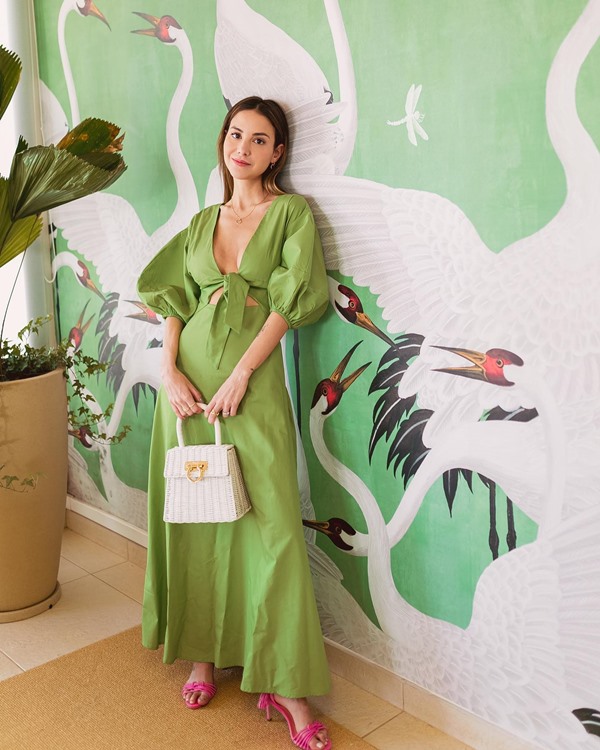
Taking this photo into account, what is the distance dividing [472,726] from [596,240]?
4.14 feet

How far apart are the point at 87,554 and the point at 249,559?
1340 millimetres

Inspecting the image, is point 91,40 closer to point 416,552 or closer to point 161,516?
point 161,516

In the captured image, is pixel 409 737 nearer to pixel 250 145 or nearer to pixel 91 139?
pixel 250 145

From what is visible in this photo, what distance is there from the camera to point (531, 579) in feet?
5.92

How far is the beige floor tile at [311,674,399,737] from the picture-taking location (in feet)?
6.86

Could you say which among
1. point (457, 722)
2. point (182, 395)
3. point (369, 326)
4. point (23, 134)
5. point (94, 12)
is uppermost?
point (94, 12)

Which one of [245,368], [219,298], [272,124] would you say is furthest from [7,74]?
[245,368]

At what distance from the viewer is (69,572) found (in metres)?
3.07

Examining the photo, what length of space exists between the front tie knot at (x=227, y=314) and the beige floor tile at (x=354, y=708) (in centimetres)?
102

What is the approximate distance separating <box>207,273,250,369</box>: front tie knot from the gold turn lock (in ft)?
0.91

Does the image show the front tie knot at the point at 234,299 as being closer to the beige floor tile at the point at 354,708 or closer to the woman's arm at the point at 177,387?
the woman's arm at the point at 177,387

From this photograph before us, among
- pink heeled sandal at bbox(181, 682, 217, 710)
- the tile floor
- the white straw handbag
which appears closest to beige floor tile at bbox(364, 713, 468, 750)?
the tile floor

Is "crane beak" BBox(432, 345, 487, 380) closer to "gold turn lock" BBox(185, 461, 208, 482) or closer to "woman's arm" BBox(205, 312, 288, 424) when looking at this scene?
"woman's arm" BBox(205, 312, 288, 424)

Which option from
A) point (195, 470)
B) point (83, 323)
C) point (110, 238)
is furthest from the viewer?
point (83, 323)
